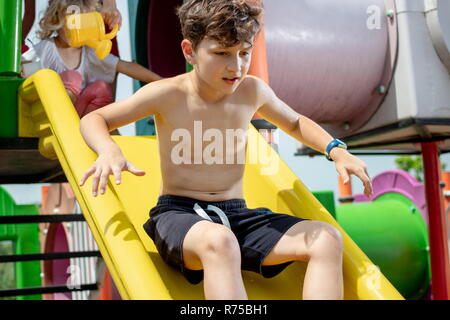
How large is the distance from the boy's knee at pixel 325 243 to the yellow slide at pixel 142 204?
0.55 feet

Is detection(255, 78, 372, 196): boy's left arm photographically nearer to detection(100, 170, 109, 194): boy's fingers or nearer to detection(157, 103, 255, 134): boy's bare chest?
detection(157, 103, 255, 134): boy's bare chest

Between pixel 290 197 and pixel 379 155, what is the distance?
292 cm

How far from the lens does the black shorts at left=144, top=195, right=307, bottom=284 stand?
1490 millimetres

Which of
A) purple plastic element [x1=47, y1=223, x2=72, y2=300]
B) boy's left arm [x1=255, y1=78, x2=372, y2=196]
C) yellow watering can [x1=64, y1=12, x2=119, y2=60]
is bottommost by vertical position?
purple plastic element [x1=47, y1=223, x2=72, y2=300]

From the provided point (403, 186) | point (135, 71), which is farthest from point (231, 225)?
point (403, 186)

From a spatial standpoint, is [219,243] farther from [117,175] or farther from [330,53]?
[330,53]

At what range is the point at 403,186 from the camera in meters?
5.47

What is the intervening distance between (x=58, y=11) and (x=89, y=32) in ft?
0.76

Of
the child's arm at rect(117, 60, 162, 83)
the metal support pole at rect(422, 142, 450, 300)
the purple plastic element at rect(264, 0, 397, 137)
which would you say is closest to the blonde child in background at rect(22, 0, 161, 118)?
the child's arm at rect(117, 60, 162, 83)

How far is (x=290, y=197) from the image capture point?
1.89 metres

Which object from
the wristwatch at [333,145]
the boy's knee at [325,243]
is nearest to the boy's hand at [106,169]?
the boy's knee at [325,243]

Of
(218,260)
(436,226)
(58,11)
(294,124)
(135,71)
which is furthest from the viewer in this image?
(436,226)

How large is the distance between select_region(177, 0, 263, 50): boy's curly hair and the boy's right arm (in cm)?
17
